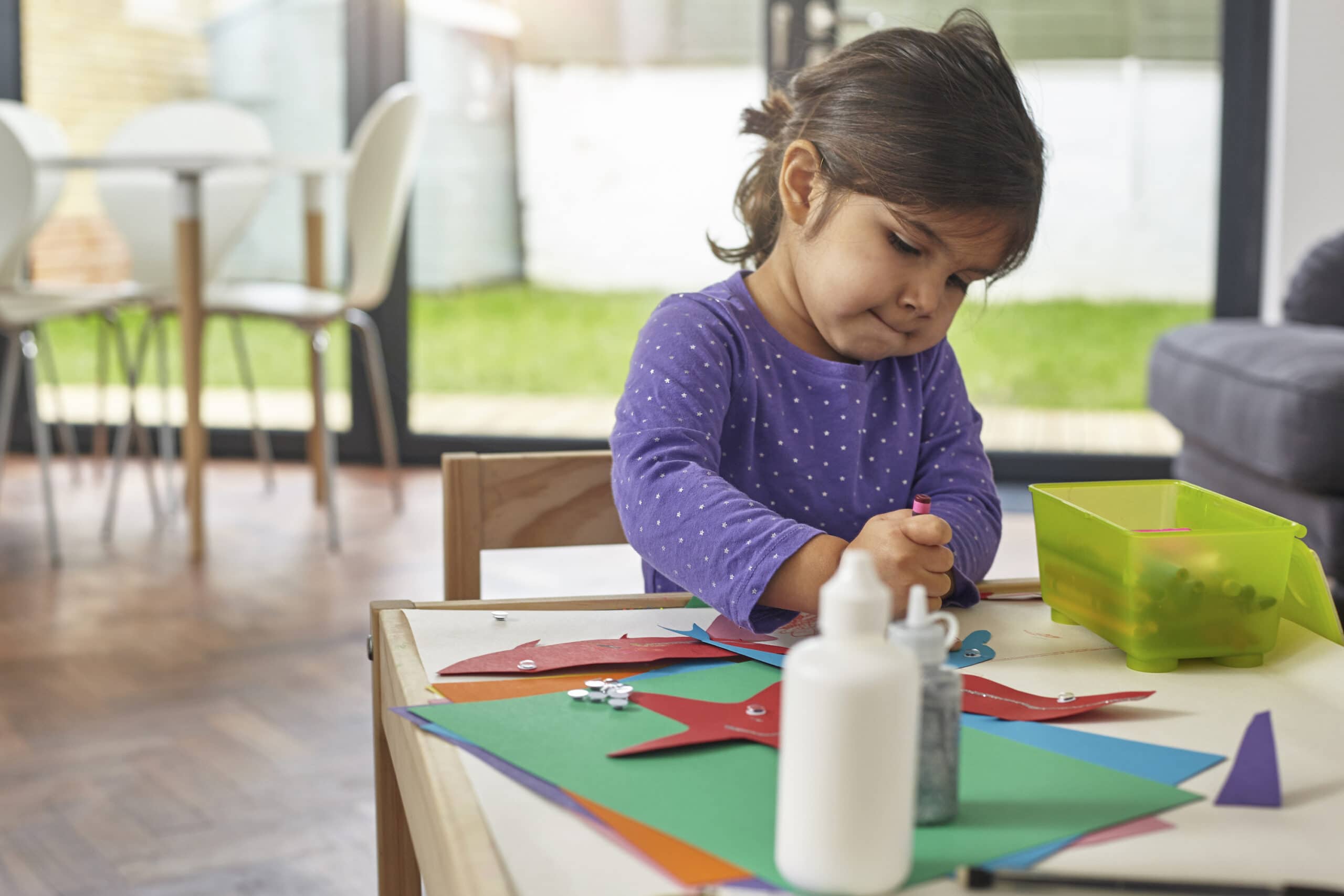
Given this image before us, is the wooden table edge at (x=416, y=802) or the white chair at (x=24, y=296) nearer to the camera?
the wooden table edge at (x=416, y=802)

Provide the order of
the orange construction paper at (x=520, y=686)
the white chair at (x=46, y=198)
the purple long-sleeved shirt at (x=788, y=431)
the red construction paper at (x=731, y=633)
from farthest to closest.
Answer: the white chair at (x=46, y=198) → the purple long-sleeved shirt at (x=788, y=431) → the red construction paper at (x=731, y=633) → the orange construction paper at (x=520, y=686)

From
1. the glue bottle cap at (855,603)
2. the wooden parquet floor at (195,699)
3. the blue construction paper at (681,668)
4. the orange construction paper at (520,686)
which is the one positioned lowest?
the wooden parquet floor at (195,699)

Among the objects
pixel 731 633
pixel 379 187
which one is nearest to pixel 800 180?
pixel 731 633

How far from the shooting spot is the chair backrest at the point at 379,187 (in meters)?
3.12

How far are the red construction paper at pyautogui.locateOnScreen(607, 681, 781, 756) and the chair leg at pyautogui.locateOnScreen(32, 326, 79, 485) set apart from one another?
349 centimetres

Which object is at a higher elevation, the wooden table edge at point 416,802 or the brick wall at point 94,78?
the brick wall at point 94,78

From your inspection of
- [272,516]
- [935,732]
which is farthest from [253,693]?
[935,732]

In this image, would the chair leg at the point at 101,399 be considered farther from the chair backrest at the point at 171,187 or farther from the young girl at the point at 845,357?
the young girl at the point at 845,357

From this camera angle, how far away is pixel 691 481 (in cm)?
76

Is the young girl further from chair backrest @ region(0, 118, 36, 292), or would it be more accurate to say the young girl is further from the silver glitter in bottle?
chair backrest @ region(0, 118, 36, 292)

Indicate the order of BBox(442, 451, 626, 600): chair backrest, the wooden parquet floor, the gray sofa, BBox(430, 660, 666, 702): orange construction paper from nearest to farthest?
BBox(430, 660, 666, 702): orange construction paper
BBox(442, 451, 626, 600): chair backrest
the wooden parquet floor
the gray sofa

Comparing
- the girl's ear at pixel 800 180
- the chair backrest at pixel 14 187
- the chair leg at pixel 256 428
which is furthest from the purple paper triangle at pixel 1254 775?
the chair leg at pixel 256 428

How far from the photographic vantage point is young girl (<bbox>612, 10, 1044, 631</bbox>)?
2.40ft

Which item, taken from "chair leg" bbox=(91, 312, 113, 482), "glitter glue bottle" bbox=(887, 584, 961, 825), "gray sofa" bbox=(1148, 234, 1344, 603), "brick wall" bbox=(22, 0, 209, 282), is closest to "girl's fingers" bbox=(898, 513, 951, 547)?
"glitter glue bottle" bbox=(887, 584, 961, 825)
